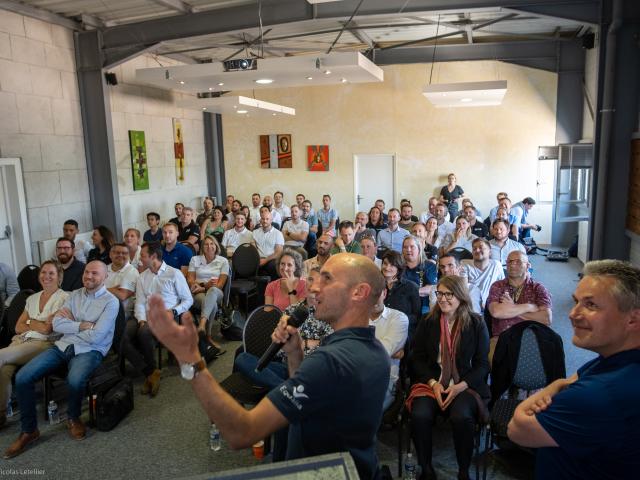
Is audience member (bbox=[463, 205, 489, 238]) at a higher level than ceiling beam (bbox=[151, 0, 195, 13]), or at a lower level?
lower

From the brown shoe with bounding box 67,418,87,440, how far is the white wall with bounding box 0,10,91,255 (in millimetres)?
4650

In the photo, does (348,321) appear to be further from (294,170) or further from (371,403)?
(294,170)

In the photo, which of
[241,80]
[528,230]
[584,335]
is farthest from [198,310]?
[528,230]

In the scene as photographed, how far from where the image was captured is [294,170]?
12664mm

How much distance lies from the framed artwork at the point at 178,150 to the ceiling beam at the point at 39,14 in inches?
126

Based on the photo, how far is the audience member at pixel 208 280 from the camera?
5387 millimetres

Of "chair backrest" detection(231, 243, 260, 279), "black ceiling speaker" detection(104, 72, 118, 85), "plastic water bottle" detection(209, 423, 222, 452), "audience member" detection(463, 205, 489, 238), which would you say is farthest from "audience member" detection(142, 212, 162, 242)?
"audience member" detection(463, 205, 489, 238)

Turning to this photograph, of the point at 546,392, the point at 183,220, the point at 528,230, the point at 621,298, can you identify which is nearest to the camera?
the point at 621,298

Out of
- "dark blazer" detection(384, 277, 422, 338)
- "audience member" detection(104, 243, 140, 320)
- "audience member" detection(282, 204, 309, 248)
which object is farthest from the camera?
"audience member" detection(282, 204, 309, 248)

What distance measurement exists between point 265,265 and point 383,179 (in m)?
5.83

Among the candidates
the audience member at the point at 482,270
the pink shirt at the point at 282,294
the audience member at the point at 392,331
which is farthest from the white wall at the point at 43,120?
the audience member at the point at 482,270

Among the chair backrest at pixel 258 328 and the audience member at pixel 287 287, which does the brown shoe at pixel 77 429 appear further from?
the audience member at pixel 287 287

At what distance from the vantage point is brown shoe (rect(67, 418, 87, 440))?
12.5 feet

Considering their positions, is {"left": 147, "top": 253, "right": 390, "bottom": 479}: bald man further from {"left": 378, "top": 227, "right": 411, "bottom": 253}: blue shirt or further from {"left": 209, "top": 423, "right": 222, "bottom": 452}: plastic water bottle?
{"left": 378, "top": 227, "right": 411, "bottom": 253}: blue shirt
